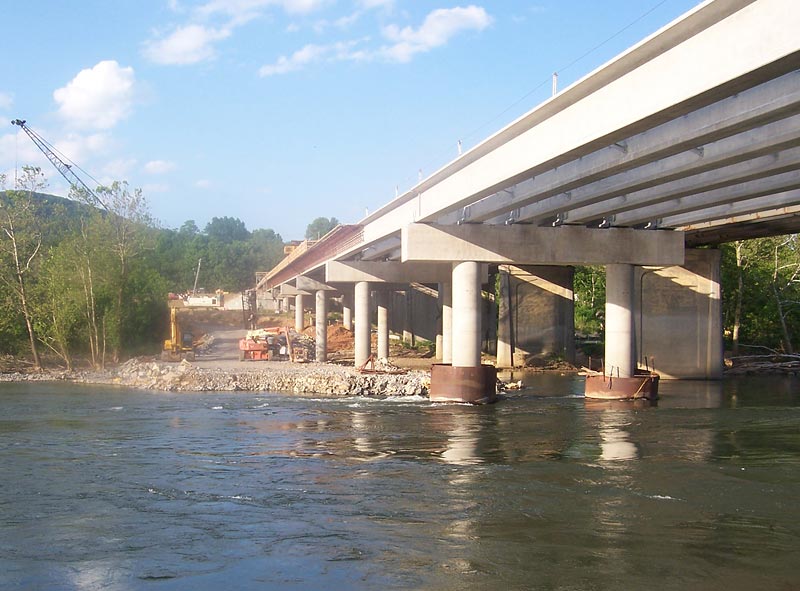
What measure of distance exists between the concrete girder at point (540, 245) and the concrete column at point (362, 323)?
19.8m

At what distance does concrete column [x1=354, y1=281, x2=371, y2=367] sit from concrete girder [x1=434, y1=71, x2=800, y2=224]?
2125 cm

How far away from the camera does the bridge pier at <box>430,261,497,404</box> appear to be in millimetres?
34531

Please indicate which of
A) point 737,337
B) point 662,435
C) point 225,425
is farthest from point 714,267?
point 225,425

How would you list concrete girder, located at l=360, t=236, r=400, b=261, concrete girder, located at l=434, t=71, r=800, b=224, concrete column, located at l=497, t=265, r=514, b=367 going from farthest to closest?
concrete column, located at l=497, t=265, r=514, b=367, concrete girder, located at l=360, t=236, r=400, b=261, concrete girder, located at l=434, t=71, r=800, b=224

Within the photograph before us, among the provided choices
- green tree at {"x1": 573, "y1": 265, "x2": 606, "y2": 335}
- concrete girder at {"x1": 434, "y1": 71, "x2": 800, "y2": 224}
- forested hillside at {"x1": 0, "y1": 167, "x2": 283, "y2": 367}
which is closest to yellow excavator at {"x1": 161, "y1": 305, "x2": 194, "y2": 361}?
forested hillside at {"x1": 0, "y1": 167, "x2": 283, "y2": 367}

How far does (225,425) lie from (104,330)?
3384 cm

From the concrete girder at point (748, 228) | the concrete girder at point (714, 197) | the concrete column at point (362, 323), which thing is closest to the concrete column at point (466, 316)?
the concrete girder at point (714, 197)

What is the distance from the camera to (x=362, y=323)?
182 feet

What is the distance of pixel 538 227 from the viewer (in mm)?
36312

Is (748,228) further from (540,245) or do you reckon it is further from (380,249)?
(380,249)

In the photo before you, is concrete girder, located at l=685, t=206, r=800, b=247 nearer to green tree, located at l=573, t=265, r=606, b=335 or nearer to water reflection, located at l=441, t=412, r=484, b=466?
water reflection, located at l=441, t=412, r=484, b=466

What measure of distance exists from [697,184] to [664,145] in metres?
6.83

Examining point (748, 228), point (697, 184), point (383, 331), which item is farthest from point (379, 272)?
point (697, 184)

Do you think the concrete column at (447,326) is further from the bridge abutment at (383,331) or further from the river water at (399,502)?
the river water at (399,502)
